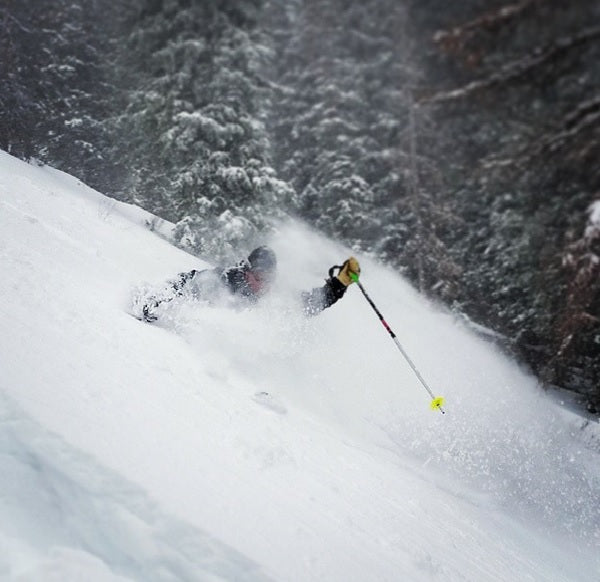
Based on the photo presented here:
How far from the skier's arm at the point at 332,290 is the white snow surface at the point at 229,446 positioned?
42cm

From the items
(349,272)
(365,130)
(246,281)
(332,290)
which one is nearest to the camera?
(349,272)

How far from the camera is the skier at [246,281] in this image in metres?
6.73

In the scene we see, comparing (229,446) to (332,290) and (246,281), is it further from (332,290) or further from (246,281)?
(332,290)

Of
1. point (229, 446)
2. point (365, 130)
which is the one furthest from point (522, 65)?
point (365, 130)

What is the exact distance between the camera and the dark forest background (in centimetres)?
416

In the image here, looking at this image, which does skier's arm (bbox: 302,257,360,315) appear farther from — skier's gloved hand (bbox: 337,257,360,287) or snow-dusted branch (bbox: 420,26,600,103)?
snow-dusted branch (bbox: 420,26,600,103)

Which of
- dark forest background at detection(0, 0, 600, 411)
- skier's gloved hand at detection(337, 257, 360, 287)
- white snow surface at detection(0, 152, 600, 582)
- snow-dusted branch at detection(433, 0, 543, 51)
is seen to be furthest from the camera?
skier's gloved hand at detection(337, 257, 360, 287)

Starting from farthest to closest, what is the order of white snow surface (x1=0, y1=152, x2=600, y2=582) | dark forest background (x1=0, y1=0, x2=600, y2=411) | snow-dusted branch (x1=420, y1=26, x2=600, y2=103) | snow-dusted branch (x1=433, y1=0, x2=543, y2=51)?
1. dark forest background (x1=0, y1=0, x2=600, y2=411)
2. snow-dusted branch (x1=433, y1=0, x2=543, y2=51)
3. snow-dusted branch (x1=420, y1=26, x2=600, y2=103)
4. white snow surface (x1=0, y1=152, x2=600, y2=582)

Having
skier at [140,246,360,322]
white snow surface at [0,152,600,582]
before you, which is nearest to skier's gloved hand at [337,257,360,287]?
skier at [140,246,360,322]

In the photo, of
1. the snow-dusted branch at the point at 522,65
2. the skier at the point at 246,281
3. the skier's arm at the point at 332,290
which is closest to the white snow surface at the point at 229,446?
the skier at the point at 246,281

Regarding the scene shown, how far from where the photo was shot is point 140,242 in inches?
367

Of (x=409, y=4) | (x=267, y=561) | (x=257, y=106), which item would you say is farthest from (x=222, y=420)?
(x=257, y=106)

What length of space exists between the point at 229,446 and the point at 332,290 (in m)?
3.60

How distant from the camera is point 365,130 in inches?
608
